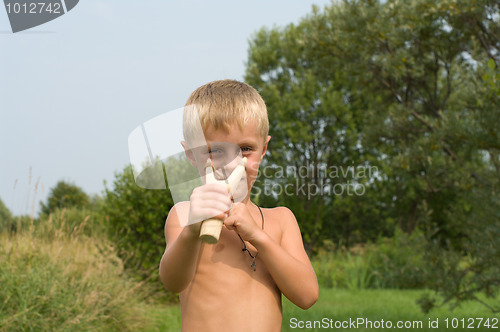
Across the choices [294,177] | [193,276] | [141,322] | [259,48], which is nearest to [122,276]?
[141,322]

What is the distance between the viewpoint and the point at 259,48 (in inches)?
706

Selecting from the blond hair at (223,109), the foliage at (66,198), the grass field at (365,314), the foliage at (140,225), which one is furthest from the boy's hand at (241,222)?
the foliage at (66,198)

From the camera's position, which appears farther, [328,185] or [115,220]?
[328,185]

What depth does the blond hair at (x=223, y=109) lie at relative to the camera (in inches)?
65.2

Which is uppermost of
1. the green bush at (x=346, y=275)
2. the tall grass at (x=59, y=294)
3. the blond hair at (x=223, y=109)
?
the blond hair at (x=223, y=109)

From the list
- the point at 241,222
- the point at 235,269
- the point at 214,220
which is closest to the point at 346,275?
the point at 235,269

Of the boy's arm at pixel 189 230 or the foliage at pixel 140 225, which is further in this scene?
the foliage at pixel 140 225

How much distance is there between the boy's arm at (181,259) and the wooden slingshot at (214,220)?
0.12m

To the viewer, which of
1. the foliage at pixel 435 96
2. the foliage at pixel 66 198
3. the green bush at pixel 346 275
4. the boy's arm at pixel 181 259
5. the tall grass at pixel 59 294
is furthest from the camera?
the foliage at pixel 66 198

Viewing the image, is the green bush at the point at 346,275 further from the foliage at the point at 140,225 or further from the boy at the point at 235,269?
the boy at the point at 235,269

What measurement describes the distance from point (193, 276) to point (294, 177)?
16.3 meters

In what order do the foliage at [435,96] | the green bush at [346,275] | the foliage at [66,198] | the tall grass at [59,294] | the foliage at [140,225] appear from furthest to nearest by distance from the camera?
1. the foliage at [66,198]
2. the green bush at [346,275]
3. the foliage at [140,225]
4. the foliage at [435,96]
5. the tall grass at [59,294]

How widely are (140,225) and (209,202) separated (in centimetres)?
654

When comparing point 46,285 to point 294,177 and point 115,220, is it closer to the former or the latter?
point 115,220
